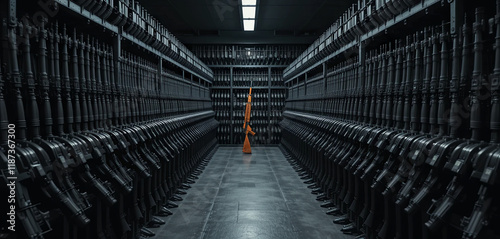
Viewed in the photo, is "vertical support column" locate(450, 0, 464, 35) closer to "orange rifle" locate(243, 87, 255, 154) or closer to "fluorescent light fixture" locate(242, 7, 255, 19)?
"fluorescent light fixture" locate(242, 7, 255, 19)

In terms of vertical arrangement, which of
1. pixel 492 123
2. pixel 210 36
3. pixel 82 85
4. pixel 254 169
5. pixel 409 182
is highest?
pixel 210 36

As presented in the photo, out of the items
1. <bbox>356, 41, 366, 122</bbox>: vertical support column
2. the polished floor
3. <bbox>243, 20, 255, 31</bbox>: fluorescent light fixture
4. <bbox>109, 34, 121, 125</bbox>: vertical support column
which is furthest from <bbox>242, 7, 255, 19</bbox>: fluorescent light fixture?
<bbox>109, 34, 121, 125</bbox>: vertical support column

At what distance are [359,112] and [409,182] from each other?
2054 millimetres

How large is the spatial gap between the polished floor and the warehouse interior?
0.04 meters

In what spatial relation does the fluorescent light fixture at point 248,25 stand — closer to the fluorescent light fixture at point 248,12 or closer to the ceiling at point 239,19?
the ceiling at point 239,19

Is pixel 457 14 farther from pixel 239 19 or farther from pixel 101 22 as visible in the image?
pixel 239 19

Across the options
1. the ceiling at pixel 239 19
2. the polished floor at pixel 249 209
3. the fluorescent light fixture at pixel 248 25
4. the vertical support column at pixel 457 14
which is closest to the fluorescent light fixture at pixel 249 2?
the ceiling at pixel 239 19

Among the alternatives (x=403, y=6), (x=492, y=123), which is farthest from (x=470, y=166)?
(x=403, y=6)

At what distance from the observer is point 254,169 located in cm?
928

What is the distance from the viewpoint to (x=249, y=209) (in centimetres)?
565

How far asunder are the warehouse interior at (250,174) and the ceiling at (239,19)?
269 cm

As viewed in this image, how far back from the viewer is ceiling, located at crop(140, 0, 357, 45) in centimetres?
1026

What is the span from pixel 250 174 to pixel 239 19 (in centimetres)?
573

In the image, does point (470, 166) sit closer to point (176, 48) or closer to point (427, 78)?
point (427, 78)
